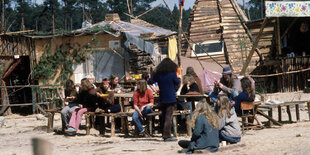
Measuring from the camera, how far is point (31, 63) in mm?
19828

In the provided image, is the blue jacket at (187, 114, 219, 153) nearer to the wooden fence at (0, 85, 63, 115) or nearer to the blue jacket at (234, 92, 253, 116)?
the blue jacket at (234, 92, 253, 116)

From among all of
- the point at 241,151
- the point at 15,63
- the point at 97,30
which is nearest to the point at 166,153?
the point at 241,151

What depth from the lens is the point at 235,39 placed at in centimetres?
2541

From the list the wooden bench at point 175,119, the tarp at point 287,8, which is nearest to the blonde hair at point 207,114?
the wooden bench at point 175,119

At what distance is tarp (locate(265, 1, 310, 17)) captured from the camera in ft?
55.1

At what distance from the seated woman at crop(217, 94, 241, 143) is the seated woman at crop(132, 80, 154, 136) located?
222 cm

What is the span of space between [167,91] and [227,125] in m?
1.54

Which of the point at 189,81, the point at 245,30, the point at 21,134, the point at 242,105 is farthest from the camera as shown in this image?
the point at 245,30

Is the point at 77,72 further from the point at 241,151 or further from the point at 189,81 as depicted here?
the point at 241,151

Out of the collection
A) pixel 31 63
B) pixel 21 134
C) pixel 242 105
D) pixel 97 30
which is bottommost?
pixel 21 134

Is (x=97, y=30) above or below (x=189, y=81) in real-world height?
above

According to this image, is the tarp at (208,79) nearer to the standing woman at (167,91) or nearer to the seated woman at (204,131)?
the standing woman at (167,91)

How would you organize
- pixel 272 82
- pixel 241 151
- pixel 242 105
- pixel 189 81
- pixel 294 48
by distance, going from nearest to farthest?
1. pixel 241 151
2. pixel 242 105
3. pixel 189 81
4. pixel 272 82
5. pixel 294 48

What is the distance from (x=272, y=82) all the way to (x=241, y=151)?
1481cm
